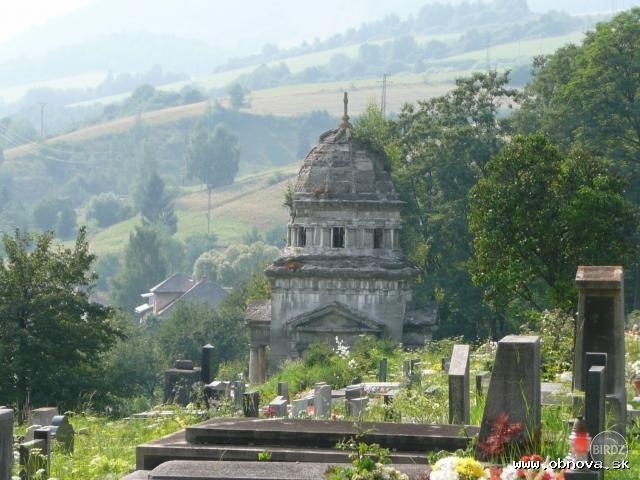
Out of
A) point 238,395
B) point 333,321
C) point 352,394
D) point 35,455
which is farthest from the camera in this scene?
point 333,321

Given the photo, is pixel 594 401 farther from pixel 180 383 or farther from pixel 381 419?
pixel 180 383

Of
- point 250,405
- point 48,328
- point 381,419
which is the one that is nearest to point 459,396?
point 381,419

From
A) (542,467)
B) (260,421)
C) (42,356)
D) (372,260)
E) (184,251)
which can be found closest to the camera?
(542,467)

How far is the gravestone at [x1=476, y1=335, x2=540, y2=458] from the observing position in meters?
14.2

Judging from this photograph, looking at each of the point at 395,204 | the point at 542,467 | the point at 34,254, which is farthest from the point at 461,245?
the point at 542,467

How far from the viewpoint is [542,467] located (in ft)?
42.4

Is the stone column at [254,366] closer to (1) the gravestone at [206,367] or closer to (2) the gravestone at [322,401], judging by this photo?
(1) the gravestone at [206,367]

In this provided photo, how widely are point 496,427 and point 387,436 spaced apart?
984mm

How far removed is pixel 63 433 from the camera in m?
19.8

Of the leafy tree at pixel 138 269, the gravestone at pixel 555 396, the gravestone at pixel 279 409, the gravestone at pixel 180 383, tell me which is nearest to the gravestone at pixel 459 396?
the gravestone at pixel 555 396

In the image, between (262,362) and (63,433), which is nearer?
(63,433)

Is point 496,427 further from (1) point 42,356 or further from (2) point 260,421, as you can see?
(1) point 42,356

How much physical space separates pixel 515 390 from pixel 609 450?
3.03 feet

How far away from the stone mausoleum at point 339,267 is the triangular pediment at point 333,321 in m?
0.03
